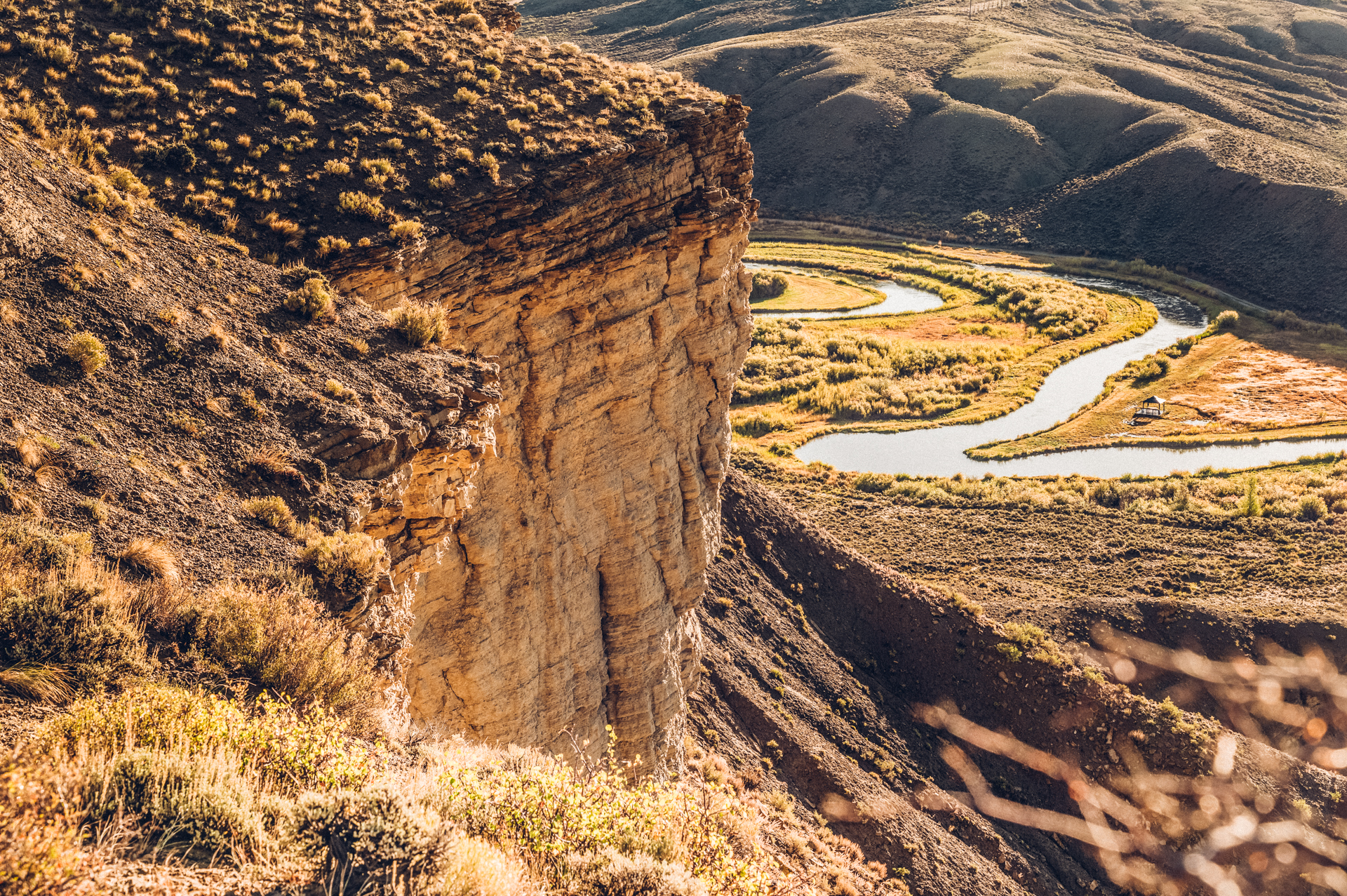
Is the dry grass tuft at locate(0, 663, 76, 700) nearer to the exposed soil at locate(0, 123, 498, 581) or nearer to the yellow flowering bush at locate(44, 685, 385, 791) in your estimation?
the yellow flowering bush at locate(44, 685, 385, 791)

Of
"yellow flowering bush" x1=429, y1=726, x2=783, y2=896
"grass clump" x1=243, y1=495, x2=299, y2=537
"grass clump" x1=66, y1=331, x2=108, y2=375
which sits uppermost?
"grass clump" x1=66, y1=331, x2=108, y2=375

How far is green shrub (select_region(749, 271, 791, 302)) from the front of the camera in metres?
103

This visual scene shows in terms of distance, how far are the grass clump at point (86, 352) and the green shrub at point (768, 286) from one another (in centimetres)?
9374

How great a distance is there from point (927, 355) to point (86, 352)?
7901 centimetres

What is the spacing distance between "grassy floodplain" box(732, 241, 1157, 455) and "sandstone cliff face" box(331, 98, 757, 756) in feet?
131

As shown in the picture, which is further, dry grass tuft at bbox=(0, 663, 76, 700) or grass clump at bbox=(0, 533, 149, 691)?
grass clump at bbox=(0, 533, 149, 691)

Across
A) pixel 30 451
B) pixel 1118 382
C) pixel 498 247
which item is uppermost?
pixel 498 247

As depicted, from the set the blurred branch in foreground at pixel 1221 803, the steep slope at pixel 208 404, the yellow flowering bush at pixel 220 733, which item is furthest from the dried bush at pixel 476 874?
the blurred branch in foreground at pixel 1221 803

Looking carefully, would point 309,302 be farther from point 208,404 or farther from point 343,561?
point 343,561

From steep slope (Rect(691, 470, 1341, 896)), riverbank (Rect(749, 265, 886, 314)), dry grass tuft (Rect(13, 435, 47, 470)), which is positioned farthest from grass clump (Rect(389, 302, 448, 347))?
riverbank (Rect(749, 265, 886, 314))

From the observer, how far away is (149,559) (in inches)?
385

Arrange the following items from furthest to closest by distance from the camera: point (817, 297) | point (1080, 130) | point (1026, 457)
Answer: point (1080, 130)
point (817, 297)
point (1026, 457)

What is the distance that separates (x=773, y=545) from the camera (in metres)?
39.1

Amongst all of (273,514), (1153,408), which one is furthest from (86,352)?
(1153,408)
